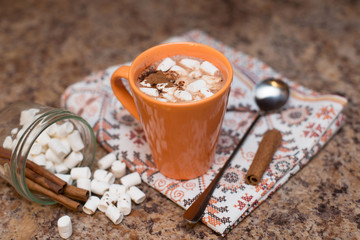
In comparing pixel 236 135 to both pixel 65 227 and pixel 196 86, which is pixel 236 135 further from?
pixel 65 227

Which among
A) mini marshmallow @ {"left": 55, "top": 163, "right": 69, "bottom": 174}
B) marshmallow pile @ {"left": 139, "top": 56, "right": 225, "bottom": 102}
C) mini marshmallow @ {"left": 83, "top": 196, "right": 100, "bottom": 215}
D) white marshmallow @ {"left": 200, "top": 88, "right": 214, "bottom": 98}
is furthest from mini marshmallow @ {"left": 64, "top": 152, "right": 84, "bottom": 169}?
white marshmallow @ {"left": 200, "top": 88, "right": 214, "bottom": 98}

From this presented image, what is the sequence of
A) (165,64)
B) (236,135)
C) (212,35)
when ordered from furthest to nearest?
1. (212,35)
2. (236,135)
3. (165,64)

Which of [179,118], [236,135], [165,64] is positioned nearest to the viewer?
[179,118]

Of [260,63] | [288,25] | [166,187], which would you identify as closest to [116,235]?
[166,187]

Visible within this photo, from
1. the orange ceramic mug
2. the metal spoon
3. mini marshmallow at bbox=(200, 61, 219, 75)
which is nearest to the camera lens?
the orange ceramic mug

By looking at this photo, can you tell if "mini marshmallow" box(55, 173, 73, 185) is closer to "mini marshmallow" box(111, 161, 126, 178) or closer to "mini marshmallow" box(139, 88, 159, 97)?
"mini marshmallow" box(111, 161, 126, 178)

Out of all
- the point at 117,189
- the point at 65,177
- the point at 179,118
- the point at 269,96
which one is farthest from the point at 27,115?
the point at 269,96

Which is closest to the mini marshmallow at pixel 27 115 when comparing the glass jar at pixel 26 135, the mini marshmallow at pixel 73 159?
the glass jar at pixel 26 135

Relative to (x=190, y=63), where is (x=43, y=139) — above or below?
below
